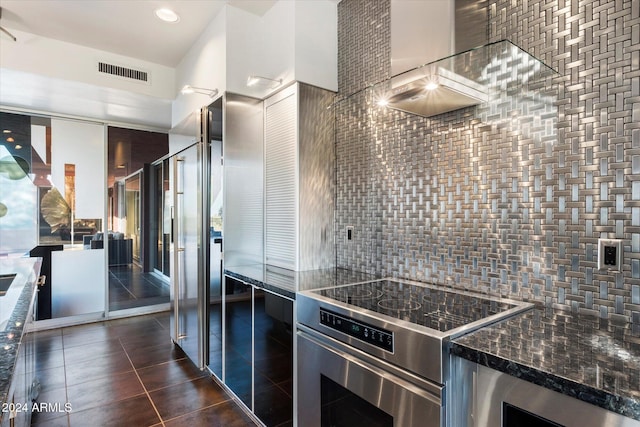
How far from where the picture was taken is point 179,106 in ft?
11.8

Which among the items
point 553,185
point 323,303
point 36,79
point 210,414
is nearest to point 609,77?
point 553,185

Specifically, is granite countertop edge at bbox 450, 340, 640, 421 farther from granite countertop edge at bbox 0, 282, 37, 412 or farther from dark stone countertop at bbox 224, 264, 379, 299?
granite countertop edge at bbox 0, 282, 37, 412

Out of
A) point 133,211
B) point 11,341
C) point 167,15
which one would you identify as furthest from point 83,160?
point 11,341

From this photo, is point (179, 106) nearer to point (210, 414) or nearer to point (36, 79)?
point (36, 79)

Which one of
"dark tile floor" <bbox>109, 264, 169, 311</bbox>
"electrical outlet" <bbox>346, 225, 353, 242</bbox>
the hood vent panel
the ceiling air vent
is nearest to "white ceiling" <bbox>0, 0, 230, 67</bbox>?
the ceiling air vent

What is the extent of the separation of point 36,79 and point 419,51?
3.27 metres

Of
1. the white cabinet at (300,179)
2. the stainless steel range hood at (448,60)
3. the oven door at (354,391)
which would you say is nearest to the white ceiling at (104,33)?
the white cabinet at (300,179)

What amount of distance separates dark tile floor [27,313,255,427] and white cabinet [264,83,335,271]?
1082mm

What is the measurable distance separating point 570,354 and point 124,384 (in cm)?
297

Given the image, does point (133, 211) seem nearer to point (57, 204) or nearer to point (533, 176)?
point (57, 204)

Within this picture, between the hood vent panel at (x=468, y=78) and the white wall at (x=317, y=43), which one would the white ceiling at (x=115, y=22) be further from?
the hood vent panel at (x=468, y=78)

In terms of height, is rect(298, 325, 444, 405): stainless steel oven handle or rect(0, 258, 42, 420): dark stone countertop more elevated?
rect(0, 258, 42, 420): dark stone countertop

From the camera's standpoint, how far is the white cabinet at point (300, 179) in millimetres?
2404

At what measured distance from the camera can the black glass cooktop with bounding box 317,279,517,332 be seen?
1.30 m
